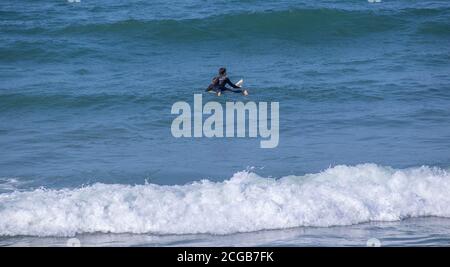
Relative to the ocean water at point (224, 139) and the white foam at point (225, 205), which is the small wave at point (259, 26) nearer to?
the ocean water at point (224, 139)

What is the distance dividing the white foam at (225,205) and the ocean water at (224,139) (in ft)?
0.10

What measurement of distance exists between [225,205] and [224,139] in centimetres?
395

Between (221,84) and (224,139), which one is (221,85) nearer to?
(221,84)

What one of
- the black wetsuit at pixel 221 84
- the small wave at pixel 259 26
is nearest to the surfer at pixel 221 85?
the black wetsuit at pixel 221 84

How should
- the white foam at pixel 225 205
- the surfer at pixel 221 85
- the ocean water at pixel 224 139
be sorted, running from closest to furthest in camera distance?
the white foam at pixel 225 205 < the ocean water at pixel 224 139 < the surfer at pixel 221 85

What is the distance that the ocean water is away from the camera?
11555 mm

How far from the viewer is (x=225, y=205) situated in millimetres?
11945

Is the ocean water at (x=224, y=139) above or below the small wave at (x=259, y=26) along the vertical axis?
below

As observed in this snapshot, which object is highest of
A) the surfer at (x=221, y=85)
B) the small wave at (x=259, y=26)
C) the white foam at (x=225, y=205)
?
the small wave at (x=259, y=26)

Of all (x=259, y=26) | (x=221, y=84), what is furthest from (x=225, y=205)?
(x=259, y=26)

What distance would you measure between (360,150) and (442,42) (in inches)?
360

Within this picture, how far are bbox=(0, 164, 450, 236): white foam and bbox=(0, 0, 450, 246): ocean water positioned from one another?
0.03 m

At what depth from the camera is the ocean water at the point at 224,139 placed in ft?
37.9
